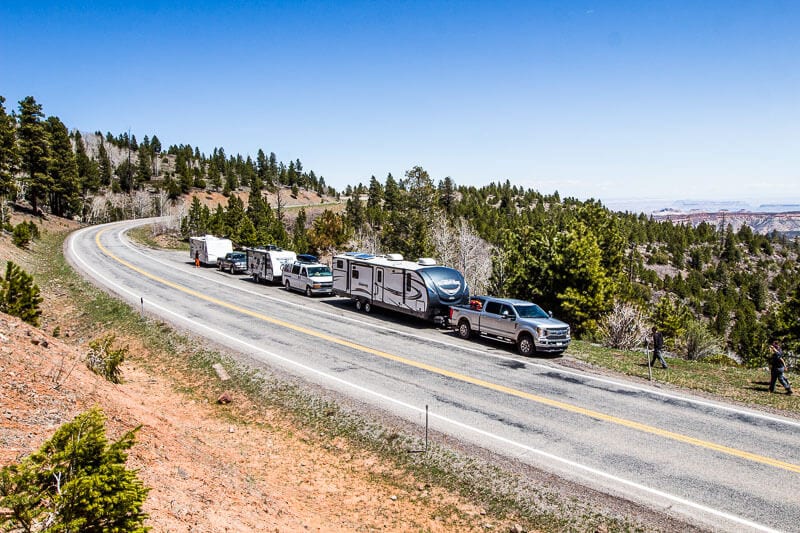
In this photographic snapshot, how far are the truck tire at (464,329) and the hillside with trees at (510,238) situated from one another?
9186 millimetres

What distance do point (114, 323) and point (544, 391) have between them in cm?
2155

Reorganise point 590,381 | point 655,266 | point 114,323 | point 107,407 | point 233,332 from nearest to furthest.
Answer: point 107,407
point 590,381
point 233,332
point 114,323
point 655,266

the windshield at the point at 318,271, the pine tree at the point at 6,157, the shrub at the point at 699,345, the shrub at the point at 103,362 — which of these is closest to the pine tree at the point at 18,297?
the shrub at the point at 103,362

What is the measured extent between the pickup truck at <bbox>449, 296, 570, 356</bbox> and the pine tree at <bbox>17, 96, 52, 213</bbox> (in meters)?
68.9

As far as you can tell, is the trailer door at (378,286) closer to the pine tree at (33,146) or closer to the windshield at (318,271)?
the windshield at (318,271)

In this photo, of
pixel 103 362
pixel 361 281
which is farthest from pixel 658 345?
pixel 103 362

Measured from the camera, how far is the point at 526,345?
20500 mm

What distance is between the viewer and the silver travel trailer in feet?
83.8

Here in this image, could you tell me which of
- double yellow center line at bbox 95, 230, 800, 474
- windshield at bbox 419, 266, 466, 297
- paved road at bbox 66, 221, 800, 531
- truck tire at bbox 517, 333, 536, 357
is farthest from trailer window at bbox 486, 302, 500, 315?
double yellow center line at bbox 95, 230, 800, 474

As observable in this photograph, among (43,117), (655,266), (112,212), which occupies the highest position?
(43,117)

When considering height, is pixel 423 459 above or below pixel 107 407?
below

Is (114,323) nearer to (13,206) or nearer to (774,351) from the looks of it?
(774,351)

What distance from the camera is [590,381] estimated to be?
1703 centimetres

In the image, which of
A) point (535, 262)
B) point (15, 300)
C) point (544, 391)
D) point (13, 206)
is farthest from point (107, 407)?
point (13, 206)
